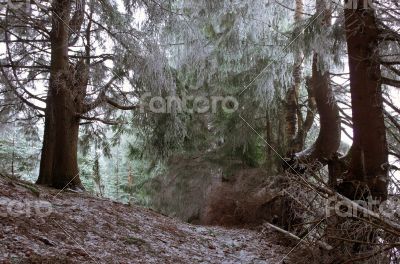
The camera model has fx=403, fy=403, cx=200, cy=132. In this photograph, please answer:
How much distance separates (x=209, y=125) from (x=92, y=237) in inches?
268

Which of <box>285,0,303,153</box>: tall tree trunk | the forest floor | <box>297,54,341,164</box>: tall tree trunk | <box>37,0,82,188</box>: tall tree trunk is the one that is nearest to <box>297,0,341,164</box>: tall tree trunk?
<box>297,54,341,164</box>: tall tree trunk

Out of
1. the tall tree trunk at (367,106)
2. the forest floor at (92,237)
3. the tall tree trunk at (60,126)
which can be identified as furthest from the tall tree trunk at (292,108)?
the tall tree trunk at (60,126)

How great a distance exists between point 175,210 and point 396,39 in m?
8.76

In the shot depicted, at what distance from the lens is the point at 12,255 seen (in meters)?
3.38

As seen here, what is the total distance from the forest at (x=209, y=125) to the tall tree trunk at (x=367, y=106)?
A: 0.05 feet

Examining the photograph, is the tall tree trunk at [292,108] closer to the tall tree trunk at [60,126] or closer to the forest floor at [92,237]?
the forest floor at [92,237]

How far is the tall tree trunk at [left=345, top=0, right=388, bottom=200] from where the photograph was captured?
183 inches

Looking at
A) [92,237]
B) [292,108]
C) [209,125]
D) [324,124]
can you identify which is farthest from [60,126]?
[292,108]

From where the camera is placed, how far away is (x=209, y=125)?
36.4 feet

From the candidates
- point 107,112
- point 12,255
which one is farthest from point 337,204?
point 107,112

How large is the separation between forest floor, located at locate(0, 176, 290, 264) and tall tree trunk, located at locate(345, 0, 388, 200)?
5.93ft

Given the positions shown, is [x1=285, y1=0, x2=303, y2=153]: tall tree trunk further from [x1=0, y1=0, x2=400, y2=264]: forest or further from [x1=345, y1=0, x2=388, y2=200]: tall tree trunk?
[x1=345, y1=0, x2=388, y2=200]: tall tree trunk

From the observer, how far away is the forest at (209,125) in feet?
14.6

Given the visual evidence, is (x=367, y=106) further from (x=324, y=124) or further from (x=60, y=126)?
(x=60, y=126)
